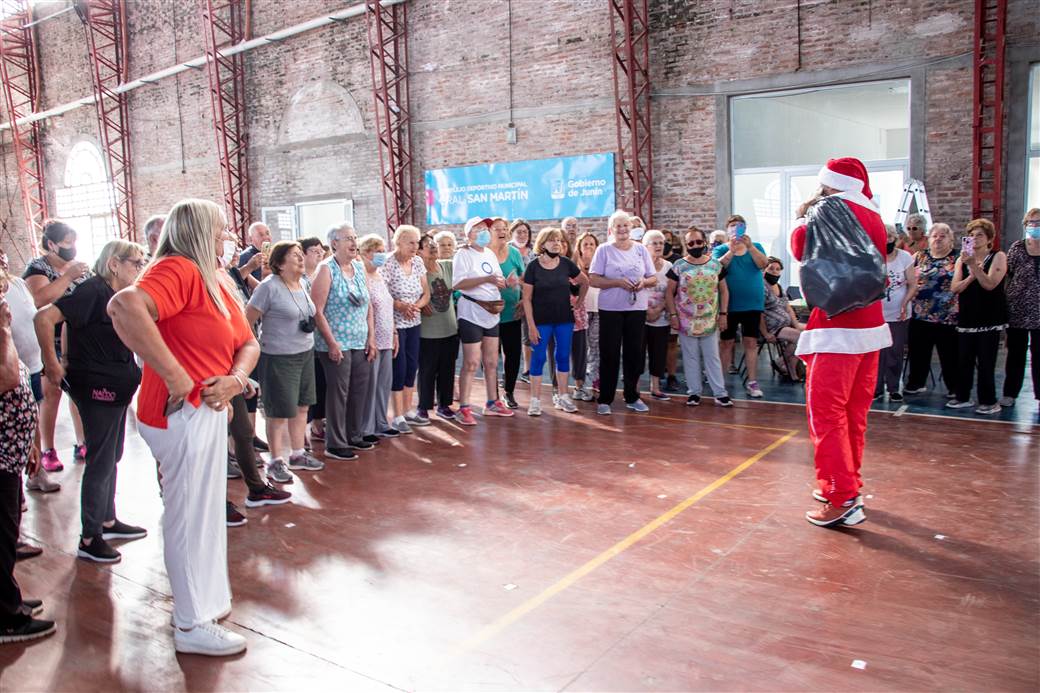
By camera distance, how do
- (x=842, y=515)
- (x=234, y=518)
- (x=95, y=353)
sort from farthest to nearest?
(x=234, y=518)
(x=842, y=515)
(x=95, y=353)

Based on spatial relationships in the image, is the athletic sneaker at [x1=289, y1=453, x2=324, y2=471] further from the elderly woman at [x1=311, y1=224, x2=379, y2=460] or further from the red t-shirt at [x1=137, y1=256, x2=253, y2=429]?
the red t-shirt at [x1=137, y1=256, x2=253, y2=429]

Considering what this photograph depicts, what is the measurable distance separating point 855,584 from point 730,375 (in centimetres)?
557

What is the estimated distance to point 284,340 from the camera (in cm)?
536

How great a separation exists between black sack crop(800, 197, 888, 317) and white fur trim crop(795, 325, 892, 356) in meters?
0.11

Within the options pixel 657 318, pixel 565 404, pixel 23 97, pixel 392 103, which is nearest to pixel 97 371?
pixel 565 404

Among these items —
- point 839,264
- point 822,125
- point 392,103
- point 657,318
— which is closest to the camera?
point 839,264

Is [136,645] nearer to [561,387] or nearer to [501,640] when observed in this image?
[501,640]

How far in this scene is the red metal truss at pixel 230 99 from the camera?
54.7 feet

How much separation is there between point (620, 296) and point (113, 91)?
1708 centimetres

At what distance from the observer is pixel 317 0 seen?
15.1 metres

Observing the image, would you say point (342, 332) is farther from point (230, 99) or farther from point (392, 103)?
point (230, 99)

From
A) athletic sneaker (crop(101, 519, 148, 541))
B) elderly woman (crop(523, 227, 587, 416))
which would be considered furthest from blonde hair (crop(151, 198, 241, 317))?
elderly woman (crop(523, 227, 587, 416))

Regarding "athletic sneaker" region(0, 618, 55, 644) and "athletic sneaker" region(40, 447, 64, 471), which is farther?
"athletic sneaker" region(40, 447, 64, 471)

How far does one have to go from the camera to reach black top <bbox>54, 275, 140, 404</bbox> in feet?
13.9
